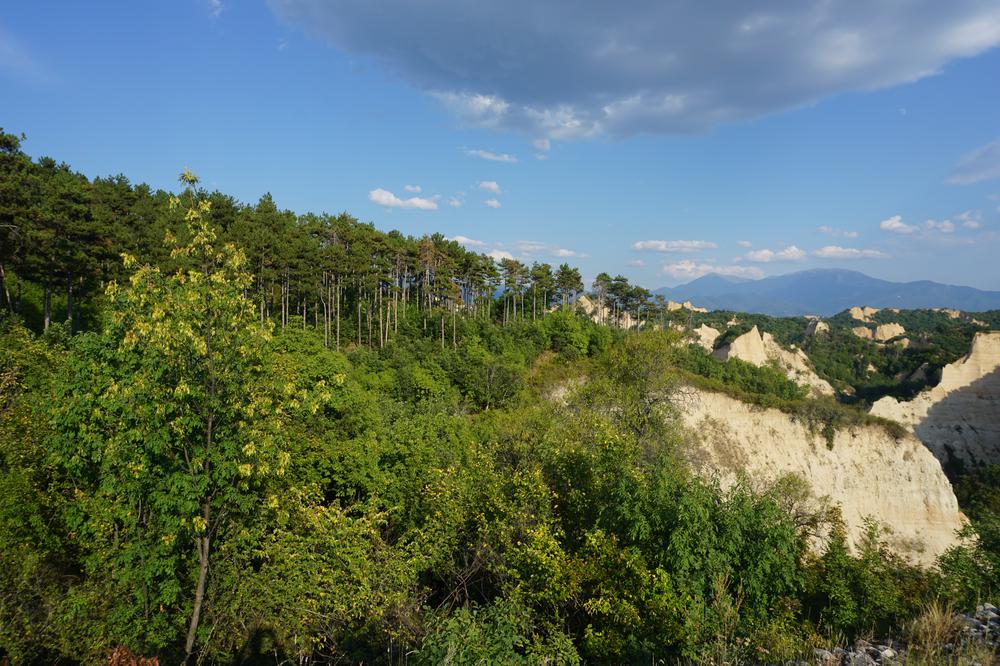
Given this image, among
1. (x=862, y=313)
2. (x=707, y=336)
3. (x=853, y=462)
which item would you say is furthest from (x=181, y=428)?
(x=862, y=313)

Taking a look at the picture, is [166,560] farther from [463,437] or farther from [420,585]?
[463,437]

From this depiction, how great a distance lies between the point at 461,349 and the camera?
151 ft

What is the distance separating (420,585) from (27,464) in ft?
37.3

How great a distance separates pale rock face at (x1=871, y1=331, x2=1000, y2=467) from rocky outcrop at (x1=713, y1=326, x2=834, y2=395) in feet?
49.9

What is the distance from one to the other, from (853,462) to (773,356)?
150 ft

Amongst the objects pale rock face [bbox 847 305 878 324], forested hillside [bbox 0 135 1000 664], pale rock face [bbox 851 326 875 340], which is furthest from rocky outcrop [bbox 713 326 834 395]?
pale rock face [bbox 847 305 878 324]

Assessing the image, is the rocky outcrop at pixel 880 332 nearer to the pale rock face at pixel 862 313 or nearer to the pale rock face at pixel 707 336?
the pale rock face at pixel 707 336

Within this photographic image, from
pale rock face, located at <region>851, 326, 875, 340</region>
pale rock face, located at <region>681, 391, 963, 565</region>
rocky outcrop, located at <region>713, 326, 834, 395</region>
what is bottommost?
pale rock face, located at <region>681, 391, 963, 565</region>

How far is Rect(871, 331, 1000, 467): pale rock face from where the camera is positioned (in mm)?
66562

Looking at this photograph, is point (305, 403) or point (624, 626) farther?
point (624, 626)

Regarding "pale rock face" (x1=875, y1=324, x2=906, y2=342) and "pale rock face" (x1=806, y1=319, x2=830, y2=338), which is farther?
"pale rock face" (x1=806, y1=319, x2=830, y2=338)

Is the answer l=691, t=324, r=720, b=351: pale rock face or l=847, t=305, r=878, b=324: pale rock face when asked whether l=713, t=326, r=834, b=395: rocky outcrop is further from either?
l=847, t=305, r=878, b=324: pale rock face

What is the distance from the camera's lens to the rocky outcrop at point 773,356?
280 feet

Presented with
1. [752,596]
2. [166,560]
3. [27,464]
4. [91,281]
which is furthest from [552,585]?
[91,281]
